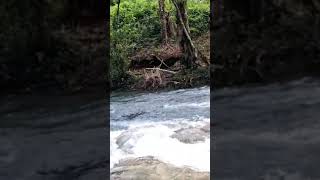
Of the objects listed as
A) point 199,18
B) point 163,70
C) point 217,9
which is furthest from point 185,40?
point 199,18

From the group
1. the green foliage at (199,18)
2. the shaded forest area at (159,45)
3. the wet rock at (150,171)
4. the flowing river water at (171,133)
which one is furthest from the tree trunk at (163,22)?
the wet rock at (150,171)

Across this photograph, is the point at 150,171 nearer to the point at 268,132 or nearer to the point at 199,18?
the point at 268,132

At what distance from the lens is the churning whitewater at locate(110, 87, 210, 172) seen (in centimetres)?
510

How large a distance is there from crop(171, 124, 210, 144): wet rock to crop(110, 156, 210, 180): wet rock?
74 centimetres

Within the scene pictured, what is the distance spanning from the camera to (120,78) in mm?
9336

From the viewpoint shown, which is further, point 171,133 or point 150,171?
point 171,133

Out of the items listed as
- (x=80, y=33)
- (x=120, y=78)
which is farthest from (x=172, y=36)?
(x=80, y=33)

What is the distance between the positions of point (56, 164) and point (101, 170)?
472 mm

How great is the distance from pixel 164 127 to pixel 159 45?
4.76 meters

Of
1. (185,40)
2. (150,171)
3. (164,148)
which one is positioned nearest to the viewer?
(150,171)

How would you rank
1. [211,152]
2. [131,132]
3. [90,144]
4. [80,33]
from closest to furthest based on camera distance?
1. [211,152]
2. [90,144]
3. [131,132]
4. [80,33]

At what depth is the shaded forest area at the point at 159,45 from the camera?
9.23 m

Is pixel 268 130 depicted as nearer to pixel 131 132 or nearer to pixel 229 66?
pixel 131 132

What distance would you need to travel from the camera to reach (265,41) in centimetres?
844
